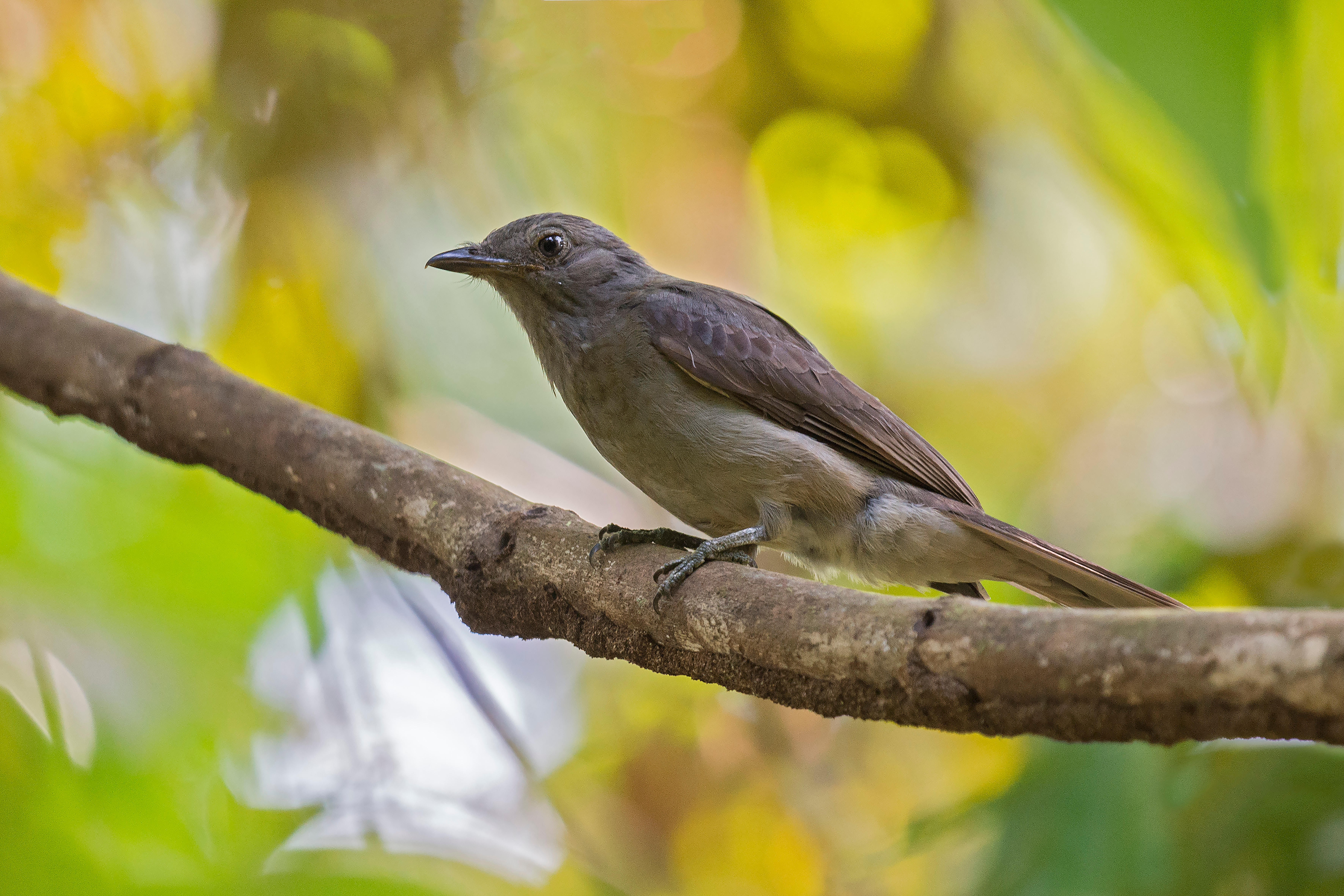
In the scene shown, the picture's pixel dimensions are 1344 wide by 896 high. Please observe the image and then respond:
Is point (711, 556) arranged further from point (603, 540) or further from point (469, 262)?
point (469, 262)

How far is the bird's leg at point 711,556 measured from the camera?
238cm

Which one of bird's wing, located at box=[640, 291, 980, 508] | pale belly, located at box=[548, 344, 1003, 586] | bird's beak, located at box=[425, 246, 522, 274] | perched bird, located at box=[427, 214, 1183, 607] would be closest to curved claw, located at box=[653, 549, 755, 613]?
perched bird, located at box=[427, 214, 1183, 607]

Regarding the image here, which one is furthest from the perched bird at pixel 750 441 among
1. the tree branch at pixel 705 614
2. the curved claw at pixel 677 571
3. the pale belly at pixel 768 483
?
the tree branch at pixel 705 614

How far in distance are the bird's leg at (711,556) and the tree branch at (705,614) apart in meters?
0.04

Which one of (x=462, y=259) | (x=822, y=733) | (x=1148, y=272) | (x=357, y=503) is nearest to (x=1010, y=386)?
(x=1148, y=272)

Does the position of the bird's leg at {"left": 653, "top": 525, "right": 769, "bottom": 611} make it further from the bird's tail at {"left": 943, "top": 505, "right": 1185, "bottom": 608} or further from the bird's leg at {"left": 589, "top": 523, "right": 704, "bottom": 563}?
the bird's tail at {"left": 943, "top": 505, "right": 1185, "bottom": 608}

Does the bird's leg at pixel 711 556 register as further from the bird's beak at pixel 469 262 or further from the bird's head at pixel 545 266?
the bird's beak at pixel 469 262

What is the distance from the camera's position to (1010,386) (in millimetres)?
5047

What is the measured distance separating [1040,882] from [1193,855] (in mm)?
535

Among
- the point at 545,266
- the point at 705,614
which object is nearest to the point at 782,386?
the point at 545,266

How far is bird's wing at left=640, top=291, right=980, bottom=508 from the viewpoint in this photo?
3.35m

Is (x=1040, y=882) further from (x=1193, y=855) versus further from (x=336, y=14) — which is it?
(x=336, y=14)

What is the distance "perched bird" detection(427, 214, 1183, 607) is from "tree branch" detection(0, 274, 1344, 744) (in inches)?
18.8

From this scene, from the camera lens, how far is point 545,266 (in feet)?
12.2
